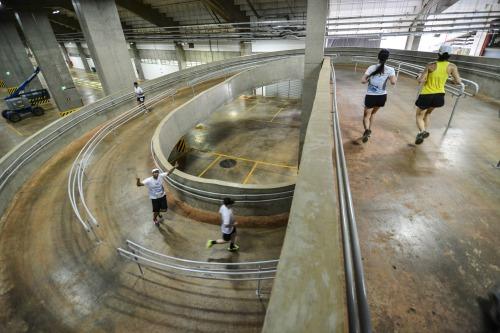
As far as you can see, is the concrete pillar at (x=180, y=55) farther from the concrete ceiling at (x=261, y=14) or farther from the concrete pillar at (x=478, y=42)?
the concrete pillar at (x=478, y=42)

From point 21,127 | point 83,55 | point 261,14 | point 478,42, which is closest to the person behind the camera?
point 21,127

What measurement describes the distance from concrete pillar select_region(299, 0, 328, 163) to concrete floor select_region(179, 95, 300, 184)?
4026 millimetres

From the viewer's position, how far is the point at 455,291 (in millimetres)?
2270

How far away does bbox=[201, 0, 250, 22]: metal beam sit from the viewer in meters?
19.8

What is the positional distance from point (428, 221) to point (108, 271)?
6.35 metres

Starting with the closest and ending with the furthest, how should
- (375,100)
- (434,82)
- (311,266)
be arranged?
(311,266)
(434,82)
(375,100)

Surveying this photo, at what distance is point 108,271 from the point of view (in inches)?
215

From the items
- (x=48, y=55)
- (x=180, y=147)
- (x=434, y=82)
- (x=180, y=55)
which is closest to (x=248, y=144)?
(x=180, y=147)

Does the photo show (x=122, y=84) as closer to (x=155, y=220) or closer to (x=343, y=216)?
(x=155, y=220)

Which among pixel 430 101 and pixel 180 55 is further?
pixel 180 55

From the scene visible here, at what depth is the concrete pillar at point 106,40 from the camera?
41.1ft

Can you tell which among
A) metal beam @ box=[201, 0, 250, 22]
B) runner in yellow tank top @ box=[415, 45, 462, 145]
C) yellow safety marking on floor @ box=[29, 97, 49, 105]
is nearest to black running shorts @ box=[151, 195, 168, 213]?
runner in yellow tank top @ box=[415, 45, 462, 145]

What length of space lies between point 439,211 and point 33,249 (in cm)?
862

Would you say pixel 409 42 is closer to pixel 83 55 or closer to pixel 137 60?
pixel 137 60
